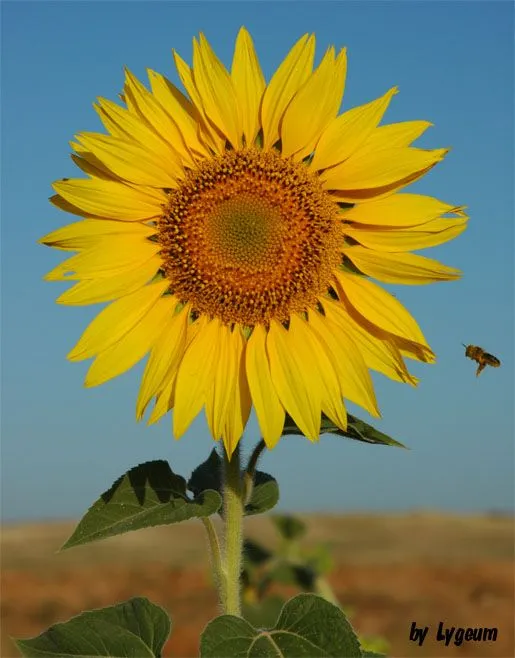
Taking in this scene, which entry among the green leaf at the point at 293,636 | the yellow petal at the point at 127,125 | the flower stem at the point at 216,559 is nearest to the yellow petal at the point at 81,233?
the yellow petal at the point at 127,125

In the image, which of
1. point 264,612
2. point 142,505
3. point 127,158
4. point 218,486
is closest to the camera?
point 142,505

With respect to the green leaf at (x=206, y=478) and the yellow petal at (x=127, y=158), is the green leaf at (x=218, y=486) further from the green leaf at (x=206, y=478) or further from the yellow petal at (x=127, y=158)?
the yellow petal at (x=127, y=158)

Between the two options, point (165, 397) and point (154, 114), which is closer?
point (165, 397)

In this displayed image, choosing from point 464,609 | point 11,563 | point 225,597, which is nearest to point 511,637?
point 464,609

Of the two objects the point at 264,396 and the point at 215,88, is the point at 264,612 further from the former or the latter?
the point at 215,88

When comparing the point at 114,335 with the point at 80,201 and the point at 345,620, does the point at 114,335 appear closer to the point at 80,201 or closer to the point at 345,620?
the point at 80,201

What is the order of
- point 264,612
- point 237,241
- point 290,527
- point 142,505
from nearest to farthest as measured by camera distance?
point 142,505 < point 237,241 < point 264,612 < point 290,527

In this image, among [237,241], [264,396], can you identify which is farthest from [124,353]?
[237,241]
